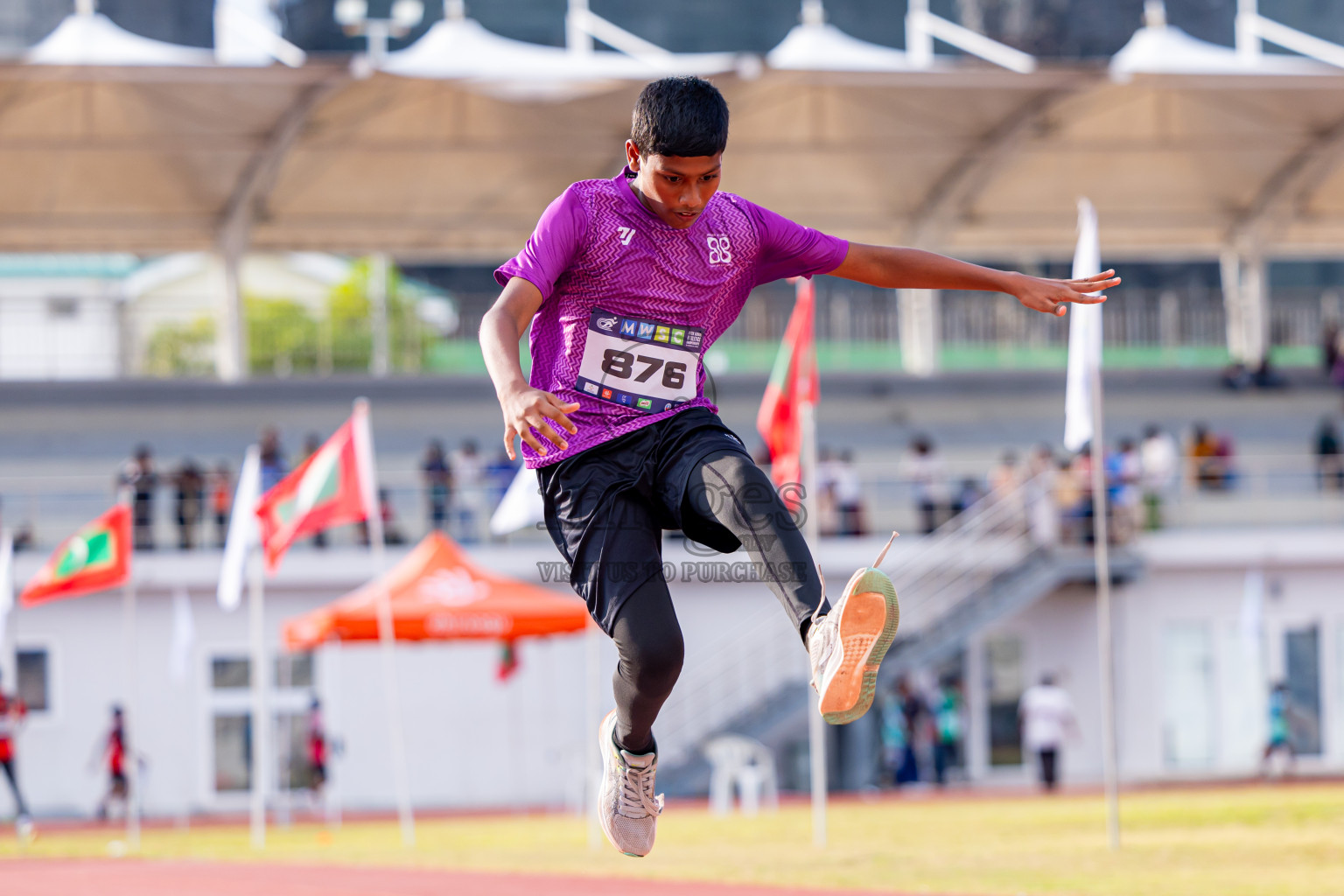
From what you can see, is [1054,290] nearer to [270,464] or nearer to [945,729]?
[945,729]

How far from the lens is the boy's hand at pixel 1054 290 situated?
5465 mm

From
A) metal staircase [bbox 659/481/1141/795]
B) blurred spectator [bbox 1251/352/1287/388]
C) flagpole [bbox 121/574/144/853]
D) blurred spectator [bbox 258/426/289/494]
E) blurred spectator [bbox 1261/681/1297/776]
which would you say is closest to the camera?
flagpole [bbox 121/574/144/853]

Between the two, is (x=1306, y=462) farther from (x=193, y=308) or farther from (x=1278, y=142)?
(x=193, y=308)

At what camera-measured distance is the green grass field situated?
11453 millimetres

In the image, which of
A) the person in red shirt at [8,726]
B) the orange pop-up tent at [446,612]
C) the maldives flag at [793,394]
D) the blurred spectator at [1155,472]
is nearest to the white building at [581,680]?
the blurred spectator at [1155,472]

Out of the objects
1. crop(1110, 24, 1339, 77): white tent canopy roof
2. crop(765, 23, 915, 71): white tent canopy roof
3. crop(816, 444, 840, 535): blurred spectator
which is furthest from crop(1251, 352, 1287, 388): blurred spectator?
crop(816, 444, 840, 535): blurred spectator

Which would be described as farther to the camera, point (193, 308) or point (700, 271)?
point (193, 308)

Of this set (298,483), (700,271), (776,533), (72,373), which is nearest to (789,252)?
(700,271)

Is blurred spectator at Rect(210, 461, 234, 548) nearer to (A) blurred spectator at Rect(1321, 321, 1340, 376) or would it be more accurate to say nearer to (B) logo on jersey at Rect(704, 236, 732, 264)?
(A) blurred spectator at Rect(1321, 321, 1340, 376)

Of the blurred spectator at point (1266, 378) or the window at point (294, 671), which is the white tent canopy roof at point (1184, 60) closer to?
the blurred spectator at point (1266, 378)

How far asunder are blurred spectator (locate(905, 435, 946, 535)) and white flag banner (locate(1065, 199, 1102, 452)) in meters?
11.8

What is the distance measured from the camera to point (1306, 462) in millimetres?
28438

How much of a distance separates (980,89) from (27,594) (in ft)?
57.3

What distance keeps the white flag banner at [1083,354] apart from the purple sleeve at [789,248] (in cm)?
755
